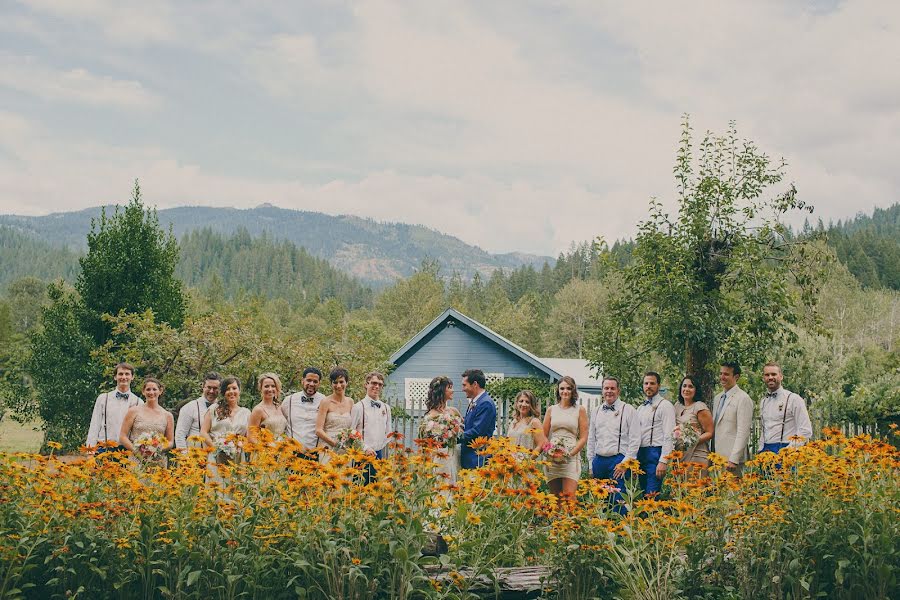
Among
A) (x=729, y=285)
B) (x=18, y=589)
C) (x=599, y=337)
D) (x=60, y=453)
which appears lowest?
(x=60, y=453)

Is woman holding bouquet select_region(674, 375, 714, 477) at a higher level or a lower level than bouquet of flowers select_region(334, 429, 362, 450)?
higher

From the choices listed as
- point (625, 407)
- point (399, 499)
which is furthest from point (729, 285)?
point (399, 499)

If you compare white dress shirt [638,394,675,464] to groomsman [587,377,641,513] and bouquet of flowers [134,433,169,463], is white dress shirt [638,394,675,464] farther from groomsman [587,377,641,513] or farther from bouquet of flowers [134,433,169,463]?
bouquet of flowers [134,433,169,463]

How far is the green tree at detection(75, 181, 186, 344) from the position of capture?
18.0m

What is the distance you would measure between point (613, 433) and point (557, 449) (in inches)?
42.7

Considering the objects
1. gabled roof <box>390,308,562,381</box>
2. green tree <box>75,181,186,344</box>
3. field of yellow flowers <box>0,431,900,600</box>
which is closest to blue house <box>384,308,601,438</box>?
gabled roof <box>390,308,562,381</box>

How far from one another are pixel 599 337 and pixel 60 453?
15.3m

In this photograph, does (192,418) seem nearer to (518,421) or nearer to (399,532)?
(518,421)

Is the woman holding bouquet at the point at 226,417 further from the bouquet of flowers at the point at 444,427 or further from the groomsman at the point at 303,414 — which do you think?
the bouquet of flowers at the point at 444,427

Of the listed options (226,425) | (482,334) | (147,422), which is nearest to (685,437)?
(226,425)

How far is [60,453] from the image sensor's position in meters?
20.4

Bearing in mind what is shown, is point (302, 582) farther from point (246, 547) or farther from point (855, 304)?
point (855, 304)

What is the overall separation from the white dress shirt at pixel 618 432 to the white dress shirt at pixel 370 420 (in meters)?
2.15

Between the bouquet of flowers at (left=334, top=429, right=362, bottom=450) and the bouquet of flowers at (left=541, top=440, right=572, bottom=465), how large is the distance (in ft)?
5.60
